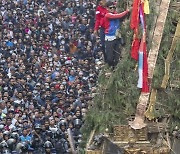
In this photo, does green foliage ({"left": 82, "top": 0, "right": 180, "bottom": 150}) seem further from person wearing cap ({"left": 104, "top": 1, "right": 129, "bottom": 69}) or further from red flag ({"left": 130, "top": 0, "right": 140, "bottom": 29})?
person wearing cap ({"left": 104, "top": 1, "right": 129, "bottom": 69})

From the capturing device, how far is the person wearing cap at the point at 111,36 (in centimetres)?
1392

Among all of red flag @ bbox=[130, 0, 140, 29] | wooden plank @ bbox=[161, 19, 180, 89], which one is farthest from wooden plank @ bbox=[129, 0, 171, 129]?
red flag @ bbox=[130, 0, 140, 29]

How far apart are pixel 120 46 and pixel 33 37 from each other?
1591 cm

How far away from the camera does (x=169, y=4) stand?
12.5 metres

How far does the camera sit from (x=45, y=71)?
87.0 ft

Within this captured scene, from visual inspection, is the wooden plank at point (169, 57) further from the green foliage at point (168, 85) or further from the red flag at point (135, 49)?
the red flag at point (135, 49)

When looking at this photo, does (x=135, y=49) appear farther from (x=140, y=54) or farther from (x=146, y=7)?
(x=146, y=7)

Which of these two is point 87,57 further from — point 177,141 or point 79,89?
point 177,141

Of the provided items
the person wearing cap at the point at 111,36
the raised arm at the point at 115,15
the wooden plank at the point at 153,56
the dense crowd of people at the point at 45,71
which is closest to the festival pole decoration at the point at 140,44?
the wooden plank at the point at 153,56

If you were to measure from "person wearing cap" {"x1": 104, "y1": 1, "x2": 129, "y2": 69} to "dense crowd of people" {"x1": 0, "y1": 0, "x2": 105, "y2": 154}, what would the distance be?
2332 millimetres

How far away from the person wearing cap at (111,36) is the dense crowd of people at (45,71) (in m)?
2.33

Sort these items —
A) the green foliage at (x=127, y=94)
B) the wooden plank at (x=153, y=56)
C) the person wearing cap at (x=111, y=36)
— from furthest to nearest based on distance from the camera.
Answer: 1. the person wearing cap at (x=111, y=36)
2. the green foliage at (x=127, y=94)
3. the wooden plank at (x=153, y=56)

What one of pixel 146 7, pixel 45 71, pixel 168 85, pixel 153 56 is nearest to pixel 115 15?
pixel 146 7

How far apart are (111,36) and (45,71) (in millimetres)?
12298
